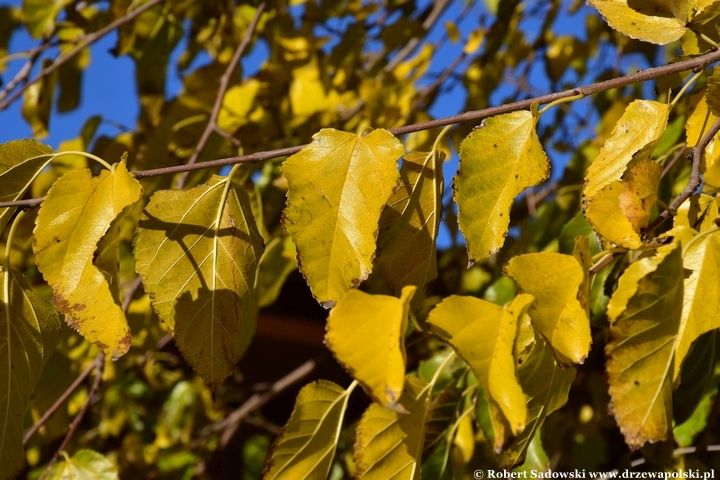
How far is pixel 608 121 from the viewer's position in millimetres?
1325

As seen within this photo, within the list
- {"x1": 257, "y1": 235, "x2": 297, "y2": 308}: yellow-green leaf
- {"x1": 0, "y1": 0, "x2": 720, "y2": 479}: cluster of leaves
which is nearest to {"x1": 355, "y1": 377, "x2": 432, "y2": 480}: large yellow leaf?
{"x1": 0, "y1": 0, "x2": 720, "y2": 479}: cluster of leaves

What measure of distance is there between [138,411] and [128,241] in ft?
3.29

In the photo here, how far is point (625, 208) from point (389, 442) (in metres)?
0.26

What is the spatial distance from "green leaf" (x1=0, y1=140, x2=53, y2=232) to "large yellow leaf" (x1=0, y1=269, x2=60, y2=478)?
Result: 0.07 metres

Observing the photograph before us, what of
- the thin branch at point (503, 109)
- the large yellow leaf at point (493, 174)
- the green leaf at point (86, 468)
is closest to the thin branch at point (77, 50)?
the green leaf at point (86, 468)

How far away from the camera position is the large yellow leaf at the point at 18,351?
550 mm

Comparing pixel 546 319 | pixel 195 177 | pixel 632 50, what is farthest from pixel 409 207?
pixel 632 50

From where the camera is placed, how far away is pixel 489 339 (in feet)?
1.41

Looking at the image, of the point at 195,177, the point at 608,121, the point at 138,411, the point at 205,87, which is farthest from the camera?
the point at 138,411

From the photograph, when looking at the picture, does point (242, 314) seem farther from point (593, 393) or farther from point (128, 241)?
point (593, 393)

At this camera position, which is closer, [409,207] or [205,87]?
[409,207]

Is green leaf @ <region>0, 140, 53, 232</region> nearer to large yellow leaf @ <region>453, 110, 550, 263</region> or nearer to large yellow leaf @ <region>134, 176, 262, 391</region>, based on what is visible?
large yellow leaf @ <region>134, 176, 262, 391</region>

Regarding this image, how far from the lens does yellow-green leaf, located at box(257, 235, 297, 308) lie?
1.16 m

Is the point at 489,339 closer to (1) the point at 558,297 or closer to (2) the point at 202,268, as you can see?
(1) the point at 558,297
